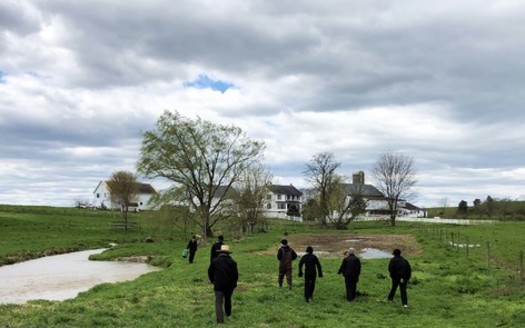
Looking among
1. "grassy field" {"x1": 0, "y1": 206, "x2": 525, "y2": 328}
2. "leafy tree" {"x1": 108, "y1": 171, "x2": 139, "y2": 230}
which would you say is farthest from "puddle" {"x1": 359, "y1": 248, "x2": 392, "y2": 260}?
"leafy tree" {"x1": 108, "y1": 171, "x2": 139, "y2": 230}

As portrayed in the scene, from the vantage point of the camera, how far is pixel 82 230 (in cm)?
6925

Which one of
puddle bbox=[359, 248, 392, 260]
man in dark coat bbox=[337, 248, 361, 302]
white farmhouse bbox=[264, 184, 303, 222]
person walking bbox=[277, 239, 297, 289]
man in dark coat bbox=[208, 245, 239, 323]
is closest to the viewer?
man in dark coat bbox=[208, 245, 239, 323]

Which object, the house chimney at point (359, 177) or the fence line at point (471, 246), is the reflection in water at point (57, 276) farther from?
the house chimney at point (359, 177)

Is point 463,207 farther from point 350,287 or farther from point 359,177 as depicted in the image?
point 350,287

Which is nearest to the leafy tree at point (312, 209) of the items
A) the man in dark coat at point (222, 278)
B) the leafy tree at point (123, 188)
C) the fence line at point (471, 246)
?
the leafy tree at point (123, 188)

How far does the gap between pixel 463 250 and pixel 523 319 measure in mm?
24912

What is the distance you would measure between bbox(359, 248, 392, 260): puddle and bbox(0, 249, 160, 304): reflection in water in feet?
49.0

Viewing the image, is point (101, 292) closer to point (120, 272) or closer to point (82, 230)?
point (120, 272)

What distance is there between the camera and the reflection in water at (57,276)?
2642 centimetres

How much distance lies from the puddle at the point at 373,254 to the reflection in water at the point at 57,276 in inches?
588

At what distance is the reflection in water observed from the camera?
1040 inches

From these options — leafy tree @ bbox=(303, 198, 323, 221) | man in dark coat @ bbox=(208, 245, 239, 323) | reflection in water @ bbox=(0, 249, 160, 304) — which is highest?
leafy tree @ bbox=(303, 198, 323, 221)

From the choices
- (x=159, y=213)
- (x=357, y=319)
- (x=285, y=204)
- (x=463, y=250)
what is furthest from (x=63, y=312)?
(x=285, y=204)

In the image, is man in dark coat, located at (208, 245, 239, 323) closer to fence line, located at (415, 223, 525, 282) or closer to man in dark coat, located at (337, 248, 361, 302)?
man in dark coat, located at (337, 248, 361, 302)
